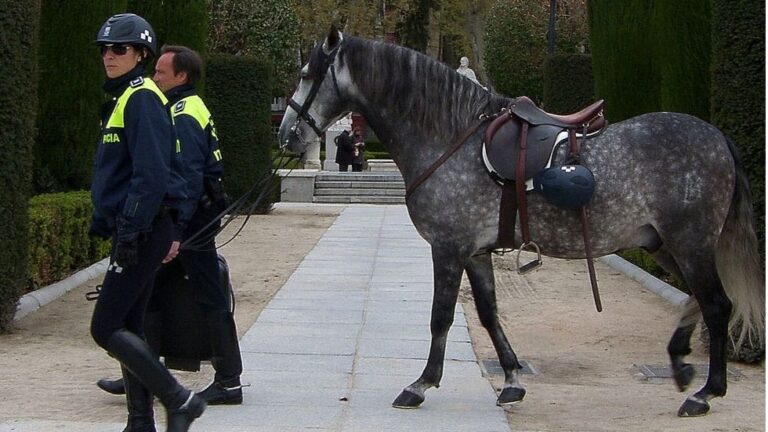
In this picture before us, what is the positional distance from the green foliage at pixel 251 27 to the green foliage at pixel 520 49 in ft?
21.4

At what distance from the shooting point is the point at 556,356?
7.83 m

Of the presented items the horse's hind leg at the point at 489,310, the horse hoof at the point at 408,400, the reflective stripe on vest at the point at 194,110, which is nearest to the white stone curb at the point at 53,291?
the reflective stripe on vest at the point at 194,110

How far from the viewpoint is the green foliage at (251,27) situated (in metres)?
32.0

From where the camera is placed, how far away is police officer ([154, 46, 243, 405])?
18.9 feet

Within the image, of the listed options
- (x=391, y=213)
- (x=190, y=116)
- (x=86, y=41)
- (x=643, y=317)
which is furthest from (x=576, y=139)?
(x=391, y=213)

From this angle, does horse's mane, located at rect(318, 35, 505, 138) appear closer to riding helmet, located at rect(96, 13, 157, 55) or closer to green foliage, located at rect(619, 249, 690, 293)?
riding helmet, located at rect(96, 13, 157, 55)

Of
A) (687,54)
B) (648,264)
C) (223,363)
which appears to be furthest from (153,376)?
(648,264)

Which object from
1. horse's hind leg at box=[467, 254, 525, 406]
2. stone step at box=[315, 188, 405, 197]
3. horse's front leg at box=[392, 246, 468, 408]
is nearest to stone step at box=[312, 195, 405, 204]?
stone step at box=[315, 188, 405, 197]

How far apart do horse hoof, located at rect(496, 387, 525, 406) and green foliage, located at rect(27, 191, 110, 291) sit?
4.70 metres

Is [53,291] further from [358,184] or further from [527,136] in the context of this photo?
[358,184]

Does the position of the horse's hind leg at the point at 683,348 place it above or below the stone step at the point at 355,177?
above

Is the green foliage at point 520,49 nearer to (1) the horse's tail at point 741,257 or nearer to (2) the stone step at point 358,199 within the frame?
(2) the stone step at point 358,199

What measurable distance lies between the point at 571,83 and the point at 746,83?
39.8ft

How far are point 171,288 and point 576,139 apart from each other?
2.33m
